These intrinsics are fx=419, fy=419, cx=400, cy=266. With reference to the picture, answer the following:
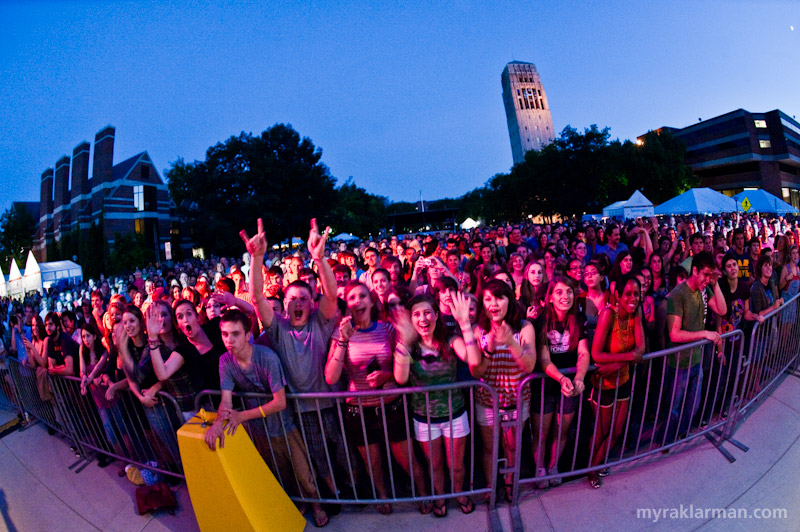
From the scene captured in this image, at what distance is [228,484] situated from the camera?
8.91 feet

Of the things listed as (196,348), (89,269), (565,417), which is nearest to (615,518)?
(565,417)

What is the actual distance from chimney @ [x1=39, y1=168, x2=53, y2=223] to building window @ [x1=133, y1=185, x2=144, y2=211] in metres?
17.2

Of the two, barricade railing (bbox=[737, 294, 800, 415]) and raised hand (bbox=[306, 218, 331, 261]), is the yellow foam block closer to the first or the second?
raised hand (bbox=[306, 218, 331, 261])

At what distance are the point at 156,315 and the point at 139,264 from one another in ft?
98.4

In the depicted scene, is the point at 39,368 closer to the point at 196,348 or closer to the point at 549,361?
the point at 196,348

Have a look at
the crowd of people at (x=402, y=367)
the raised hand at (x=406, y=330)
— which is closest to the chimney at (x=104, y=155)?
the crowd of people at (x=402, y=367)

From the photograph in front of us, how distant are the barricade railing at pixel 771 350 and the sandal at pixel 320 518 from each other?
389 centimetres

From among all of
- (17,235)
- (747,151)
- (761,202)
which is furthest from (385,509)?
(747,151)

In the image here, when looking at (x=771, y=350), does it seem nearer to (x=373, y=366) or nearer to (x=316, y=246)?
(x=373, y=366)

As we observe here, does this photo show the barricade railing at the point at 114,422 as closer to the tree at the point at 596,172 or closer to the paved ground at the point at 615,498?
the paved ground at the point at 615,498

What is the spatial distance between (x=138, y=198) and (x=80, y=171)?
269 inches

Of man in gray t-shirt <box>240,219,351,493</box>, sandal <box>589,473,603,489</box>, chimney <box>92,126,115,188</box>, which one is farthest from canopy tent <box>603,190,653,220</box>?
chimney <box>92,126,115,188</box>

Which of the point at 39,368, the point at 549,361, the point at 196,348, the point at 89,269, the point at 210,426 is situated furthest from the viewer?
the point at 89,269

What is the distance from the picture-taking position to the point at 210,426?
2.79m
